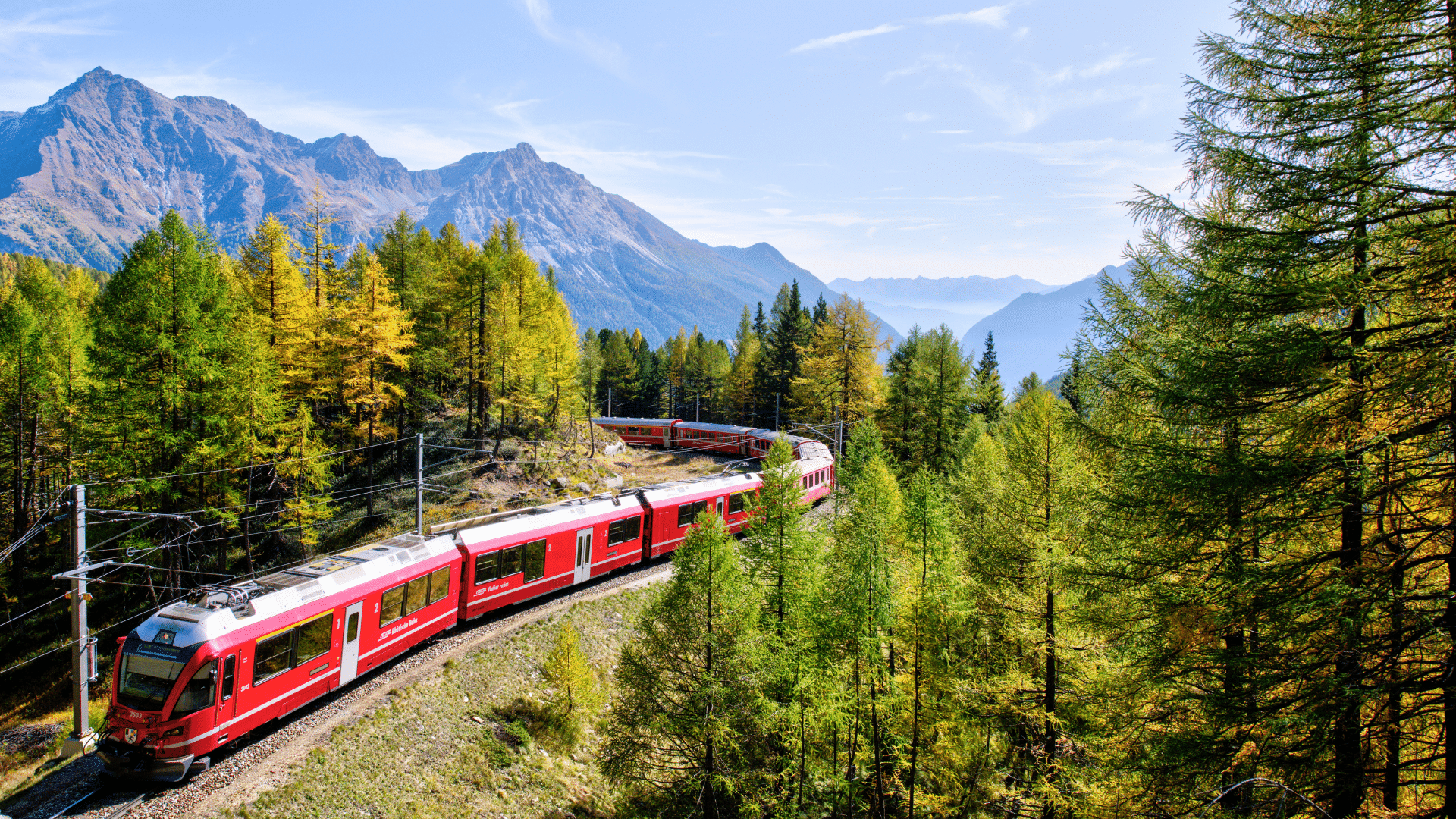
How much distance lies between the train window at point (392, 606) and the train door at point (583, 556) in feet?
20.9

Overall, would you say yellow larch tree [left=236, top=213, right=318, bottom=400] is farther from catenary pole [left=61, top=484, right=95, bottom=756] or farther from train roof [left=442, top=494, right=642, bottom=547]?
catenary pole [left=61, top=484, right=95, bottom=756]

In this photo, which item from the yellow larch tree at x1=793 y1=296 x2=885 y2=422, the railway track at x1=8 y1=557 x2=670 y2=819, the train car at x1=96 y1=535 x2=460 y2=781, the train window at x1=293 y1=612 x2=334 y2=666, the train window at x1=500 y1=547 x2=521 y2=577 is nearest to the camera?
the railway track at x1=8 y1=557 x2=670 y2=819

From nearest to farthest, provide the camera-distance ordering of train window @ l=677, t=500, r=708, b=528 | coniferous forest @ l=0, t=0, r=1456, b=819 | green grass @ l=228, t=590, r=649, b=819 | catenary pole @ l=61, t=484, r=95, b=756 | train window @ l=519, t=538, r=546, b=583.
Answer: coniferous forest @ l=0, t=0, r=1456, b=819 < green grass @ l=228, t=590, r=649, b=819 < catenary pole @ l=61, t=484, r=95, b=756 < train window @ l=519, t=538, r=546, b=583 < train window @ l=677, t=500, r=708, b=528

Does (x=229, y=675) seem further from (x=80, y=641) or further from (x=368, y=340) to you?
(x=368, y=340)

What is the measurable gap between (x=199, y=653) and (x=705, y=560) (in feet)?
30.7

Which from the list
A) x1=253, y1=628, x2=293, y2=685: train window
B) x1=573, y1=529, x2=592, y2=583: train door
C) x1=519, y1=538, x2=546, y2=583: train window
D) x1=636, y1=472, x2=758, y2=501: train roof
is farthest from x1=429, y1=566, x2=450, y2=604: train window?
x1=636, y1=472, x2=758, y2=501: train roof

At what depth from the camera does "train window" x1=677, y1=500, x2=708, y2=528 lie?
26.2m

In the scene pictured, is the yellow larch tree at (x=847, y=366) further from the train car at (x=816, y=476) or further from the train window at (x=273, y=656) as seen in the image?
the train window at (x=273, y=656)

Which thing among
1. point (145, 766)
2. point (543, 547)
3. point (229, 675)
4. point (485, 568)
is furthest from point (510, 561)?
point (145, 766)

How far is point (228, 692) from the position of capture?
1209 centimetres

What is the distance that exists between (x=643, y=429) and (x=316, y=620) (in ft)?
148

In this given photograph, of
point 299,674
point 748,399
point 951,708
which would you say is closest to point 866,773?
point 951,708

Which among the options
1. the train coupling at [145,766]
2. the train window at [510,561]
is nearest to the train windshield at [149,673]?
the train coupling at [145,766]

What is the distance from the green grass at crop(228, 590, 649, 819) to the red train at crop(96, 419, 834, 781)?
1460mm
